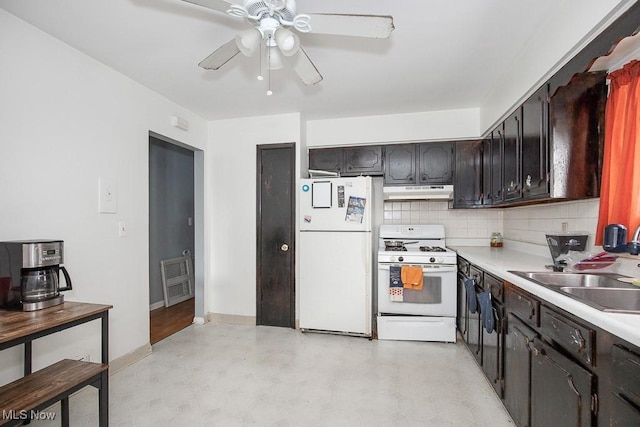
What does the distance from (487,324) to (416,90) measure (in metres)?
2.10

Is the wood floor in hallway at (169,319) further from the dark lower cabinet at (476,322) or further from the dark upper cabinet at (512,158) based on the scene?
the dark upper cabinet at (512,158)

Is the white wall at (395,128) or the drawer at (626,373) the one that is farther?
the white wall at (395,128)

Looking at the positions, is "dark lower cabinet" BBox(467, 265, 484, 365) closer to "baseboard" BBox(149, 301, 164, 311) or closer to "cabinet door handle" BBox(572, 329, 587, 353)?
"cabinet door handle" BBox(572, 329, 587, 353)

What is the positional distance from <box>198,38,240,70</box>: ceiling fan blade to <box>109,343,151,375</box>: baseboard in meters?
2.41

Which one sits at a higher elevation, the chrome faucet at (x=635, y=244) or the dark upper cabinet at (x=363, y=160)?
the dark upper cabinet at (x=363, y=160)

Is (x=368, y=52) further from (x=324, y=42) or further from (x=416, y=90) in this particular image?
(x=416, y=90)

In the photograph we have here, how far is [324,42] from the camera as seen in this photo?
2.15 metres

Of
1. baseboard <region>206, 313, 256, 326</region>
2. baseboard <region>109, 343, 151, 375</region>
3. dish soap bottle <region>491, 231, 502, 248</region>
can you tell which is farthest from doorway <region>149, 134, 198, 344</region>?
dish soap bottle <region>491, 231, 502, 248</region>

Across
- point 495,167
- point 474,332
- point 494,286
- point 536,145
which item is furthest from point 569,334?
point 495,167

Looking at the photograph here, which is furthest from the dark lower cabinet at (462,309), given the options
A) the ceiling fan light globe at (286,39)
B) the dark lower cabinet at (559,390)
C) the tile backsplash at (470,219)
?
the ceiling fan light globe at (286,39)

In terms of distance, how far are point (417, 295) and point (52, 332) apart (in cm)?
280

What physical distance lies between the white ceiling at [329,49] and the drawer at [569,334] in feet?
5.48

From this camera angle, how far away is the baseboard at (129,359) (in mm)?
2539

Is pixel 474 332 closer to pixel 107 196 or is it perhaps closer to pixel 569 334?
pixel 569 334
